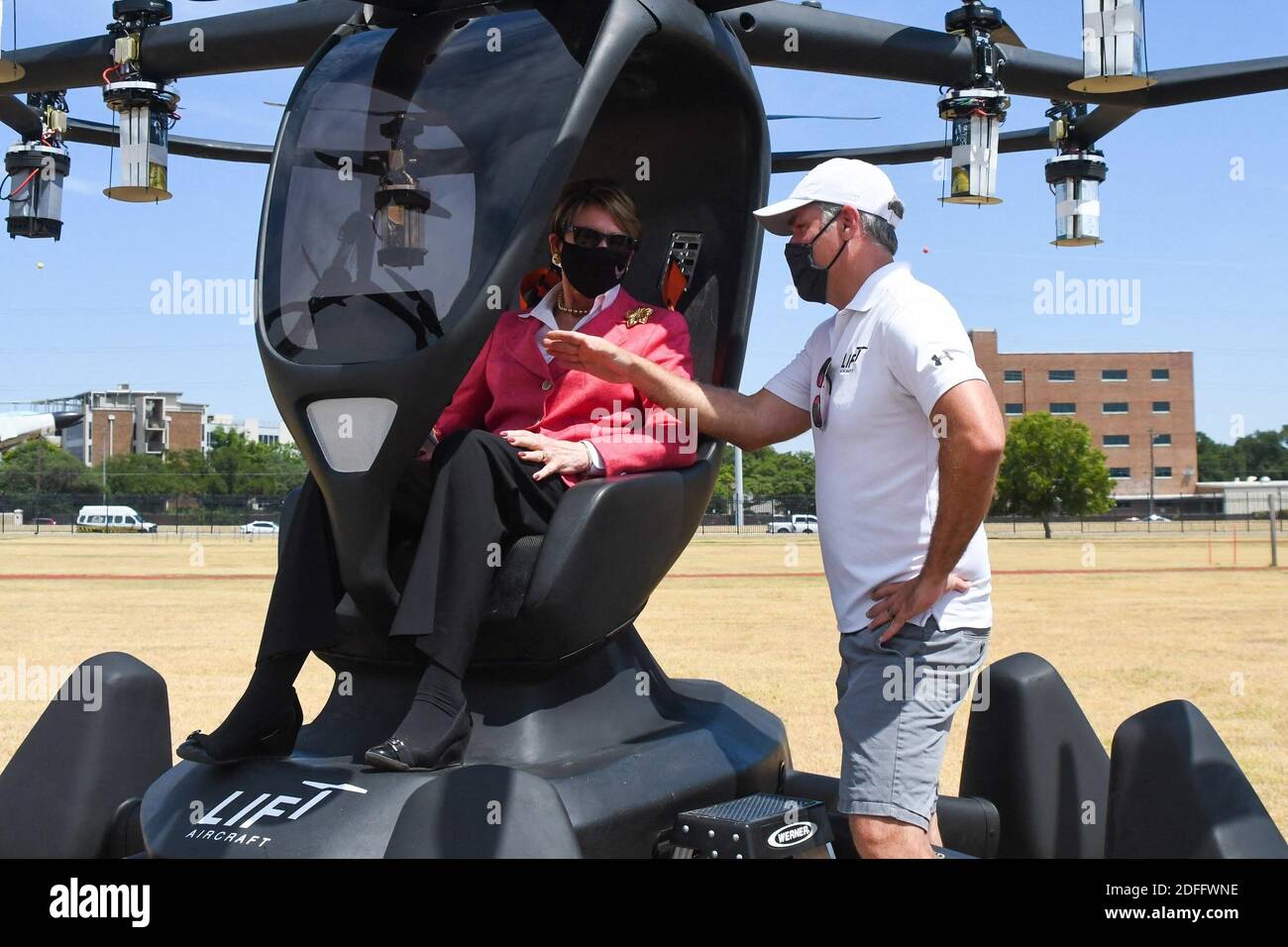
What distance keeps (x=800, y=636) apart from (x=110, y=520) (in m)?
55.9

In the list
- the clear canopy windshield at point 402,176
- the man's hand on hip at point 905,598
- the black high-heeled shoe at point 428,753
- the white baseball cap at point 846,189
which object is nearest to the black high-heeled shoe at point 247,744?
the black high-heeled shoe at point 428,753

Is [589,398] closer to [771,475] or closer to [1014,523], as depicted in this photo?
[1014,523]

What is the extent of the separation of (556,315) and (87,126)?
4444 mm

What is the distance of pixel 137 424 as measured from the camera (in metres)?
105

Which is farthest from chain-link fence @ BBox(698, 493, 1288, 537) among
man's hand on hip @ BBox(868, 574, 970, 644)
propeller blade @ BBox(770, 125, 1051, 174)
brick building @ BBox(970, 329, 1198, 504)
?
man's hand on hip @ BBox(868, 574, 970, 644)

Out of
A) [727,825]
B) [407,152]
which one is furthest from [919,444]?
[407,152]

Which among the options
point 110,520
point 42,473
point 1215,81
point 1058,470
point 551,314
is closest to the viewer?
point 551,314

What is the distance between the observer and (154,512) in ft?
208

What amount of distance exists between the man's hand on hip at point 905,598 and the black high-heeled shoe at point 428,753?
1.06m

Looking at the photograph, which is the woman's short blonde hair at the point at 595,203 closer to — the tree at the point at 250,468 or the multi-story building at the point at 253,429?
the tree at the point at 250,468

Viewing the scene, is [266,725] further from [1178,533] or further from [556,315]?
[1178,533]

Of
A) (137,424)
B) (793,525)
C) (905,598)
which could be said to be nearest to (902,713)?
(905,598)

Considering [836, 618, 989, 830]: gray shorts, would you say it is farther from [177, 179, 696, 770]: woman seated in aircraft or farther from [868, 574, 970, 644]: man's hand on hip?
[177, 179, 696, 770]: woman seated in aircraft

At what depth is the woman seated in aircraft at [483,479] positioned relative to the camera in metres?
3.03
